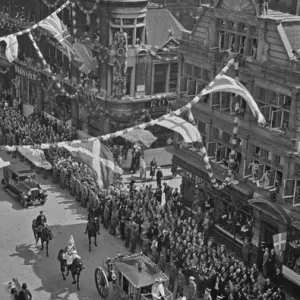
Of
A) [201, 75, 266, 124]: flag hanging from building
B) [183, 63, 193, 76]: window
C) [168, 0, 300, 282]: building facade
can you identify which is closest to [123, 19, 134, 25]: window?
[168, 0, 300, 282]: building facade

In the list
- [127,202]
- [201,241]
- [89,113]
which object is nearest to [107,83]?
[89,113]

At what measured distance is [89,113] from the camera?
52.3 metres

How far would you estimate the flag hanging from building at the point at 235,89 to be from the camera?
32281mm

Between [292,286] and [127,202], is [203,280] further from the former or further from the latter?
[127,202]

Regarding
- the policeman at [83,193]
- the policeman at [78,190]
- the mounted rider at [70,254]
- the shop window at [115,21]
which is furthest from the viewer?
the shop window at [115,21]

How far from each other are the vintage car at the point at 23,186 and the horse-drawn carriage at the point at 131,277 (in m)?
11.5

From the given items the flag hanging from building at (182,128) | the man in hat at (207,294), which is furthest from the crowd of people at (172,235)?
the flag hanging from building at (182,128)

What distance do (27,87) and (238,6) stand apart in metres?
30.8

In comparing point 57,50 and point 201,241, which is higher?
point 57,50

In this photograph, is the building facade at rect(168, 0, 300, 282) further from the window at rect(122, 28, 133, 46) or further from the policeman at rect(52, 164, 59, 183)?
the window at rect(122, 28, 133, 46)

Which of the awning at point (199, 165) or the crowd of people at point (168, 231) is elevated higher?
the awning at point (199, 165)

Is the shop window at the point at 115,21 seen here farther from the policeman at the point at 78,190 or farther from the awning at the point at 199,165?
the policeman at the point at 78,190

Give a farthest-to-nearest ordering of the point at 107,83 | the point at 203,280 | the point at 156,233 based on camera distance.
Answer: the point at 107,83, the point at 156,233, the point at 203,280

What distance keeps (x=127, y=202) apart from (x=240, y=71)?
10.0m
